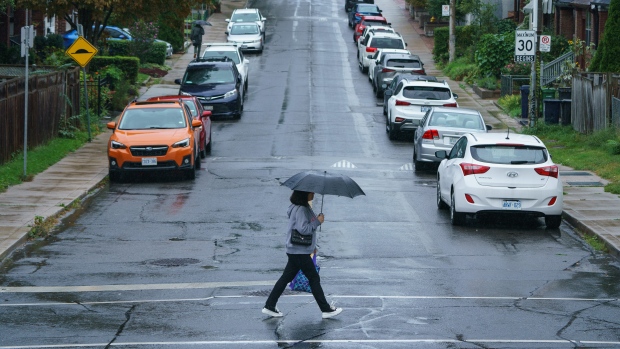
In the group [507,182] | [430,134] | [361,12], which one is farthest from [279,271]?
[361,12]

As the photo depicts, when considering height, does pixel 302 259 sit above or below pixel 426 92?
below

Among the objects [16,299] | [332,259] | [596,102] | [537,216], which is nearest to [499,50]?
[596,102]

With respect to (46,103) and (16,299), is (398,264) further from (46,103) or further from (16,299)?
(46,103)

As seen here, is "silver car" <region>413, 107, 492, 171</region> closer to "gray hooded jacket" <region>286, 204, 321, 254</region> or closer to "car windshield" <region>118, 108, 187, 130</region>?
"car windshield" <region>118, 108, 187, 130</region>

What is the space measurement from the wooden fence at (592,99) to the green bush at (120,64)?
17.9 metres

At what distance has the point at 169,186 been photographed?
23.5 metres

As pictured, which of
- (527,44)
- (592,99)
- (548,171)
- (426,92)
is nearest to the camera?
(548,171)

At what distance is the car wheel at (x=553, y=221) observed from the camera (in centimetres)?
1836

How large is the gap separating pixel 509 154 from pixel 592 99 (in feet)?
42.0

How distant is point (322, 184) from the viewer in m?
11.4

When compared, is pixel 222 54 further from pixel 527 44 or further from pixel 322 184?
pixel 322 184

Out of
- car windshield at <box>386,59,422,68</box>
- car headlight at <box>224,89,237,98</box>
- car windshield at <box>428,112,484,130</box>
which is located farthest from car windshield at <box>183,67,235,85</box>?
car windshield at <box>428,112,484,130</box>

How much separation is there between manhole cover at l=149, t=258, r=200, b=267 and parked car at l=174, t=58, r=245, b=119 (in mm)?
20103

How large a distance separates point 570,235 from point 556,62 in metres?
24.5
